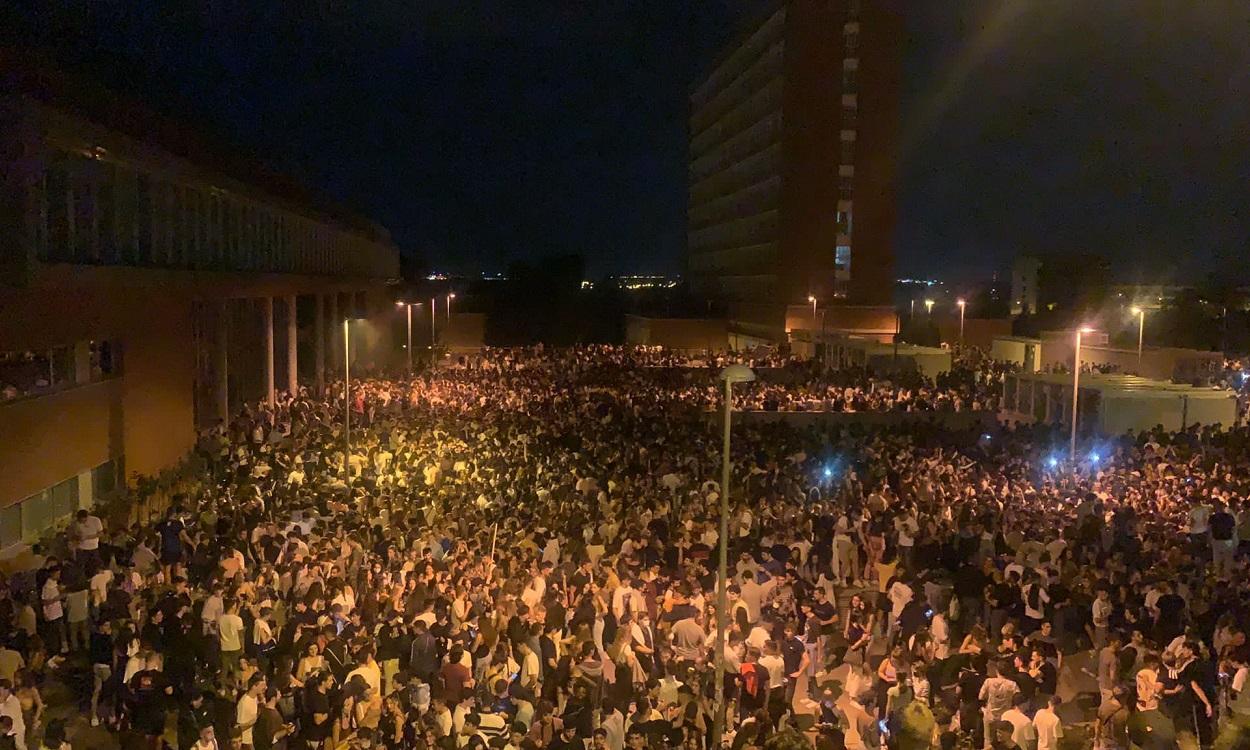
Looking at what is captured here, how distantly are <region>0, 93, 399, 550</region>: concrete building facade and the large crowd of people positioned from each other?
2520 mm

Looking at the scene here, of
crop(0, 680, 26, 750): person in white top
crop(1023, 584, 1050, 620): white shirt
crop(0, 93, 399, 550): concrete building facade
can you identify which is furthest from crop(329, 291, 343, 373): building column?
crop(0, 680, 26, 750): person in white top

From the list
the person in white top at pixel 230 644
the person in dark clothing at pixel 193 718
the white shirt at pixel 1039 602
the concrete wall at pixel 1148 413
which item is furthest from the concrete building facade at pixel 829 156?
the person in dark clothing at pixel 193 718

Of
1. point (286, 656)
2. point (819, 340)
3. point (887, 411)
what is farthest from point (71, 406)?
point (819, 340)

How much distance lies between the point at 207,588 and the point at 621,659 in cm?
460

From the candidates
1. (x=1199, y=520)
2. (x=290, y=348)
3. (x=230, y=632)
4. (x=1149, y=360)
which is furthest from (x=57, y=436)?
(x=1149, y=360)

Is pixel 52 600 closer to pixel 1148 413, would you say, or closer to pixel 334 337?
pixel 1148 413

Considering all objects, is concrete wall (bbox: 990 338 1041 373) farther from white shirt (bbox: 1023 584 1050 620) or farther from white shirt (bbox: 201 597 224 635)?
white shirt (bbox: 201 597 224 635)

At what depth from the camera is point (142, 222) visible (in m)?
19.2

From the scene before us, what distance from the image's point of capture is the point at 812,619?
10.1 metres

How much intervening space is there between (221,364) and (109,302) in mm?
8017

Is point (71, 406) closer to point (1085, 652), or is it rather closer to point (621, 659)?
point (621, 659)

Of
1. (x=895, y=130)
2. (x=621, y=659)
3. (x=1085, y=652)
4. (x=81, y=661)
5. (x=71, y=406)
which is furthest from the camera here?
(x=895, y=130)

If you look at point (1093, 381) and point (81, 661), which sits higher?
point (1093, 381)

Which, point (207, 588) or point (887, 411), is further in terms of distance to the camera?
point (887, 411)
